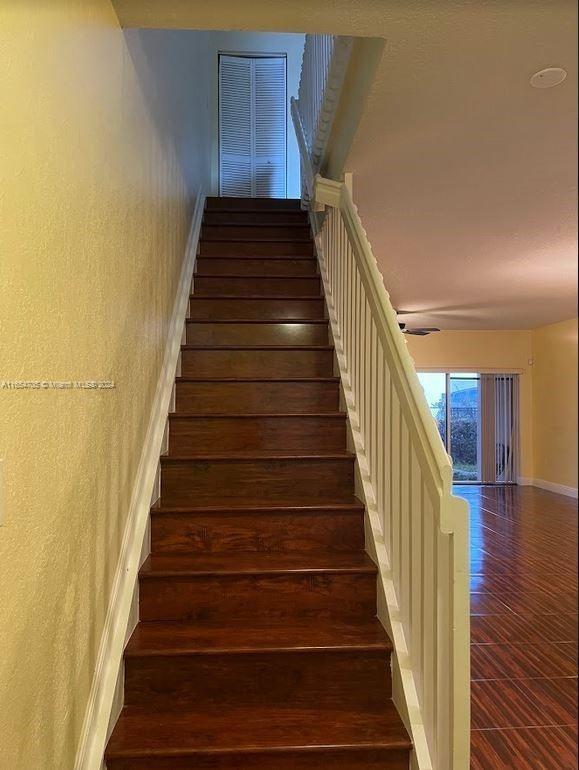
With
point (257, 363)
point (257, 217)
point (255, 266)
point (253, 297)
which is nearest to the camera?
point (257, 363)

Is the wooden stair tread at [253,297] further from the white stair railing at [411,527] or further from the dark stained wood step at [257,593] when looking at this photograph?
the dark stained wood step at [257,593]

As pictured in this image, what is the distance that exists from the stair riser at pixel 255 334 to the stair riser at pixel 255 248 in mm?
829

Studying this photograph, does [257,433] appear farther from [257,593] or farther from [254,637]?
[254,637]

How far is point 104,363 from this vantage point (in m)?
1.37

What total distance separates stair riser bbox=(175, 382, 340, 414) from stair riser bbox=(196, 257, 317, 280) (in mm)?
1040

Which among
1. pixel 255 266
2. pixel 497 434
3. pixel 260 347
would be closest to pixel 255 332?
pixel 260 347

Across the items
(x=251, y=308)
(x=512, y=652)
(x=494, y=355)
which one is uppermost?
(x=251, y=308)

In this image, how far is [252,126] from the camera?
211 inches

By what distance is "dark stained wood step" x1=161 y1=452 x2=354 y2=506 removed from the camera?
6.82ft

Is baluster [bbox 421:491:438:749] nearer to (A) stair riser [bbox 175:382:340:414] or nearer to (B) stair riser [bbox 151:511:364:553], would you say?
(B) stair riser [bbox 151:511:364:553]

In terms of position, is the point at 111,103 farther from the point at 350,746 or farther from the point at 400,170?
the point at 350,746

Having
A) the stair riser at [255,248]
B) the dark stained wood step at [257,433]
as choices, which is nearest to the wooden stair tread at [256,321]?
the dark stained wood step at [257,433]

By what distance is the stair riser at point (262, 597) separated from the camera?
1689mm

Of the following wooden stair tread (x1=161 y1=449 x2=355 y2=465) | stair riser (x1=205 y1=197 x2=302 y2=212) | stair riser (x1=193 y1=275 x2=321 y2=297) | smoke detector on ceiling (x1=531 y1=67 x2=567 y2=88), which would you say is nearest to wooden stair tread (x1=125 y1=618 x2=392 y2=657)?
wooden stair tread (x1=161 y1=449 x2=355 y2=465)
